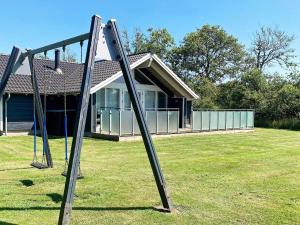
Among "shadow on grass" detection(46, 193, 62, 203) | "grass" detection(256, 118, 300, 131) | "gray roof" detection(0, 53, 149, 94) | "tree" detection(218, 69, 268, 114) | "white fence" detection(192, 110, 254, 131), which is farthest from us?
"tree" detection(218, 69, 268, 114)

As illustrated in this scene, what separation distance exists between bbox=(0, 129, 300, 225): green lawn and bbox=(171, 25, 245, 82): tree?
115 feet

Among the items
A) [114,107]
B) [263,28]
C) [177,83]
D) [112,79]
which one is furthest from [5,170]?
[263,28]

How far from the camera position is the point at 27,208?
219 inches

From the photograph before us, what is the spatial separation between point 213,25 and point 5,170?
40.9 m

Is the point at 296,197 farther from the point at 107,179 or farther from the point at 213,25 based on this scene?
the point at 213,25

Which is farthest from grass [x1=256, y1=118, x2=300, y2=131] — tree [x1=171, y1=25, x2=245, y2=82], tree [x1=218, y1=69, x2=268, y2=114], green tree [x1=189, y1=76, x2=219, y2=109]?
tree [x1=171, y1=25, x2=245, y2=82]

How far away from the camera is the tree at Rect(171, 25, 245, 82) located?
151 feet

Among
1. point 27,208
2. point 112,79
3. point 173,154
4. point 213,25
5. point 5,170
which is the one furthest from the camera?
point 213,25

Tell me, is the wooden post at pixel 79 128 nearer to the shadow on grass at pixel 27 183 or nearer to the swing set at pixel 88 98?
the swing set at pixel 88 98

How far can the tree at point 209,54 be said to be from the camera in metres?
46.0

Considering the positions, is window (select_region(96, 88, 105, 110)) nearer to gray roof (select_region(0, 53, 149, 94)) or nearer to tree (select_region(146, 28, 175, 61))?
gray roof (select_region(0, 53, 149, 94))

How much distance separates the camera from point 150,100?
69.6 ft

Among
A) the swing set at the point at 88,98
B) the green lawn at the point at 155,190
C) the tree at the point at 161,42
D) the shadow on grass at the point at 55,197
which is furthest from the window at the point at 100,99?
the tree at the point at 161,42

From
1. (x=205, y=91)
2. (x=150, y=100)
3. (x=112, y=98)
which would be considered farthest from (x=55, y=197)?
(x=205, y=91)
